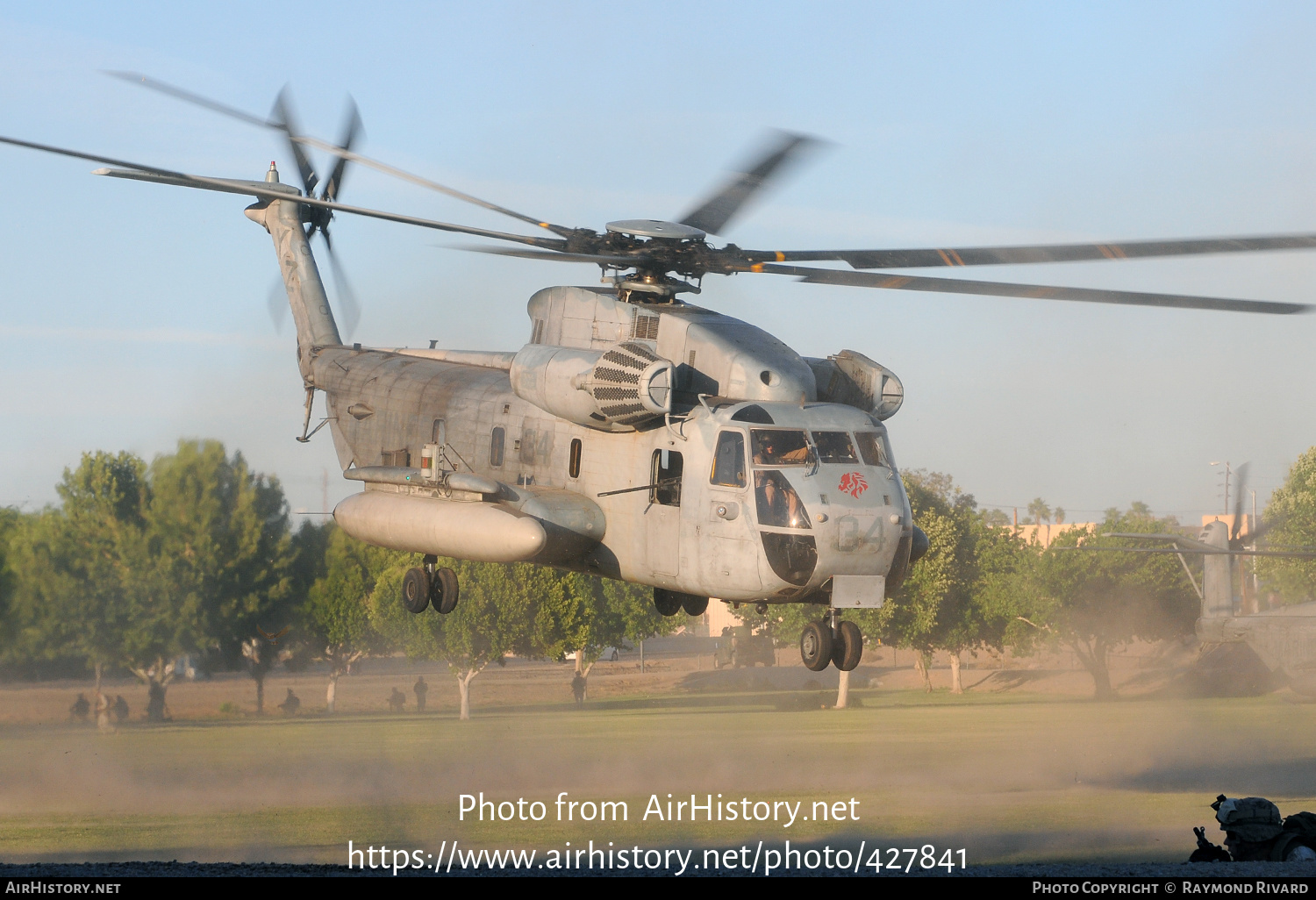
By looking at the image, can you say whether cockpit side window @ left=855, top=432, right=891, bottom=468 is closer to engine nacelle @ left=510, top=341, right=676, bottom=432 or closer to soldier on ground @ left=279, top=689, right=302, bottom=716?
engine nacelle @ left=510, top=341, right=676, bottom=432

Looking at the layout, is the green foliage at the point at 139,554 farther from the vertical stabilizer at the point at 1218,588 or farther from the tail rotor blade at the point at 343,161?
Result: the vertical stabilizer at the point at 1218,588

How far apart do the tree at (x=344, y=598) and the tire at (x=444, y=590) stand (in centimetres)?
3186

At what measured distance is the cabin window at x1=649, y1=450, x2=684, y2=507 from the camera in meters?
17.1

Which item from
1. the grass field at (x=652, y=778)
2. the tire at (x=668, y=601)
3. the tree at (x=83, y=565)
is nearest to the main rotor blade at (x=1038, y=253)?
the tire at (x=668, y=601)


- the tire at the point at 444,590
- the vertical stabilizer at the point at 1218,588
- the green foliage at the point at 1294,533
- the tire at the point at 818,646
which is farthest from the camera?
the green foliage at the point at 1294,533

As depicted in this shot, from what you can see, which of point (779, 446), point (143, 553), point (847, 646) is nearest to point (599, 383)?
point (779, 446)

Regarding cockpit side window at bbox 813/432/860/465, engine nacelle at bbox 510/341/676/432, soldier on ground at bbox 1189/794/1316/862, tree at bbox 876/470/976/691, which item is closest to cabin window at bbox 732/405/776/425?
cockpit side window at bbox 813/432/860/465

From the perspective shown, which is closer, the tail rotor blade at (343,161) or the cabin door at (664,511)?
the cabin door at (664,511)

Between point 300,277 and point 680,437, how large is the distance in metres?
11.2

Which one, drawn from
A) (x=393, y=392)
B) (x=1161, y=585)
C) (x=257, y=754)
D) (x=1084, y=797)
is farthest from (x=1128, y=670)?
(x=393, y=392)

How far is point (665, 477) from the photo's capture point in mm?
17188

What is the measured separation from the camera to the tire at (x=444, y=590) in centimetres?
2053

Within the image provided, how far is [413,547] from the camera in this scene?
19.3 metres
